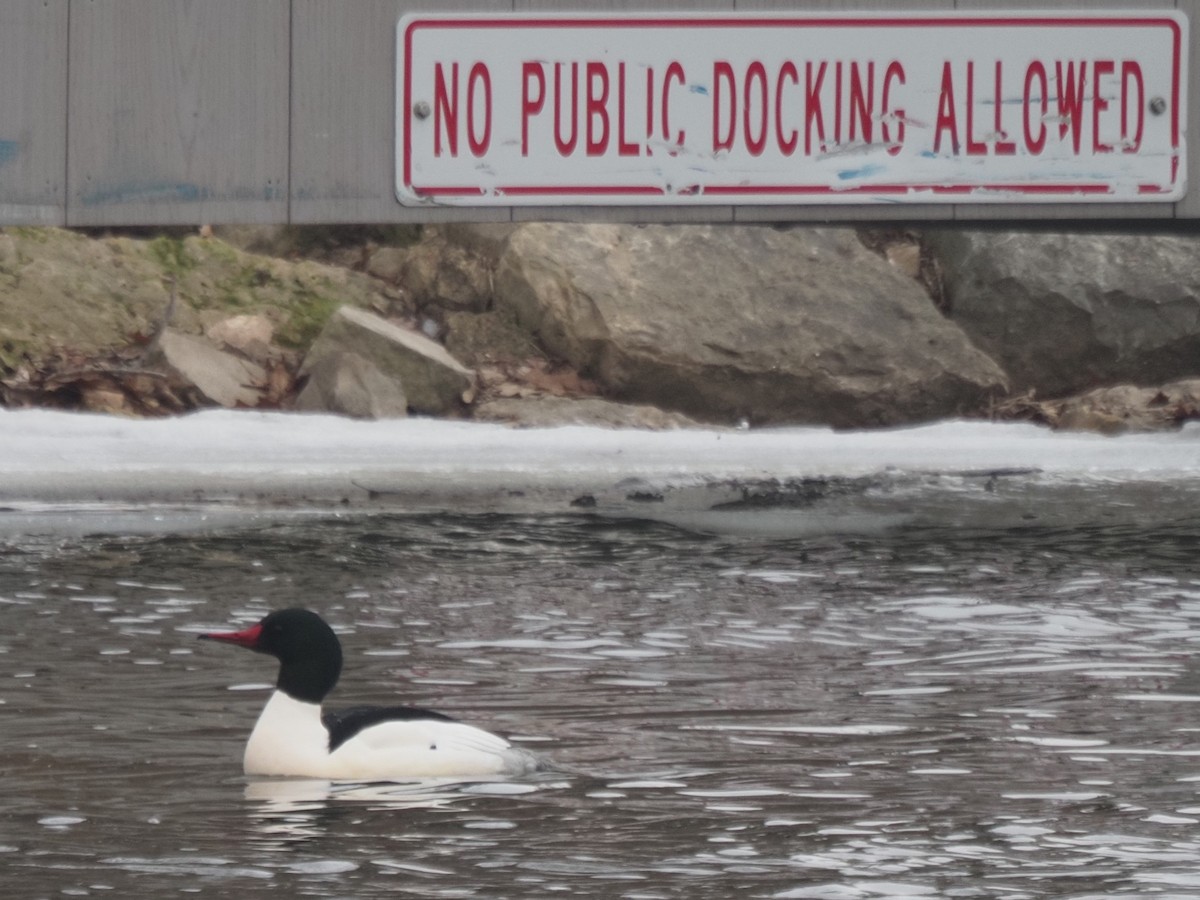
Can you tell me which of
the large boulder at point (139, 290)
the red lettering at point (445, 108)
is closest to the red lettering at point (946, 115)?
the red lettering at point (445, 108)

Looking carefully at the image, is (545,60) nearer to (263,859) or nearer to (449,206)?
(449,206)

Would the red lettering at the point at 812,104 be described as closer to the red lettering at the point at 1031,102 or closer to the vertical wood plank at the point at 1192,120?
the red lettering at the point at 1031,102

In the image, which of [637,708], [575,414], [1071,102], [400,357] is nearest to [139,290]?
[400,357]

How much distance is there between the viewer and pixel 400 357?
13.6m

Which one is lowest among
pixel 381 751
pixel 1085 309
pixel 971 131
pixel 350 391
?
pixel 381 751

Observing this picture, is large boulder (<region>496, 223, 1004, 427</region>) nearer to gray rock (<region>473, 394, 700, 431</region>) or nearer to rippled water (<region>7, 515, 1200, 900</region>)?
gray rock (<region>473, 394, 700, 431</region>)

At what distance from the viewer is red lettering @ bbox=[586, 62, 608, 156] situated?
9500 millimetres

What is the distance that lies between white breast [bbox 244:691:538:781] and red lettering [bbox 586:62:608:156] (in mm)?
4438

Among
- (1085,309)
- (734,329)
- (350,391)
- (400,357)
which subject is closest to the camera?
(350,391)

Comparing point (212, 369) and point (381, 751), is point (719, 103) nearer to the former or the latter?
point (381, 751)

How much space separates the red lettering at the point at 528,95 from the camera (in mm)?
9500

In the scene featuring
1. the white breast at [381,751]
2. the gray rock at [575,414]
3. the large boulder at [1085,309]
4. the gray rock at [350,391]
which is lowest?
the white breast at [381,751]

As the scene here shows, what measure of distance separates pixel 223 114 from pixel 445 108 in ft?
3.23

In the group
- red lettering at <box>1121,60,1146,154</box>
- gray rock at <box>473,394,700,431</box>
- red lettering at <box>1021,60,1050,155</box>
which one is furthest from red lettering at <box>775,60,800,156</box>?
gray rock at <box>473,394,700,431</box>
